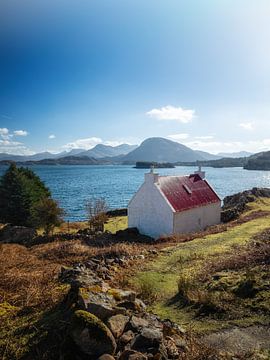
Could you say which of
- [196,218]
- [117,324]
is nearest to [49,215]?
[196,218]

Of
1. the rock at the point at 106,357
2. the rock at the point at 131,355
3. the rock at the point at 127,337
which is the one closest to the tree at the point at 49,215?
the rock at the point at 127,337

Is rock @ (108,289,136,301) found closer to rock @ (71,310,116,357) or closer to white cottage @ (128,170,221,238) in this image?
rock @ (71,310,116,357)

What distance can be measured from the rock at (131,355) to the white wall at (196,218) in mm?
28656

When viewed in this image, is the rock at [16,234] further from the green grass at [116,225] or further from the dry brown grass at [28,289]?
the dry brown grass at [28,289]

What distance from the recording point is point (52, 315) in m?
7.17

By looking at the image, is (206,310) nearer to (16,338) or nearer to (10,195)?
(16,338)

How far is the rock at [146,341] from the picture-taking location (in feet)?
20.2

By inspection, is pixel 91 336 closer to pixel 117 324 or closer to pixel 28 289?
pixel 117 324

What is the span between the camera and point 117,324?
6.59 m

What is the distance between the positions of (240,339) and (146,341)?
10.7 feet

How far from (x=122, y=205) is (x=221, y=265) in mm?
75438

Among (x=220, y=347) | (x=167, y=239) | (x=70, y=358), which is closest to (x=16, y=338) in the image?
(x=70, y=358)

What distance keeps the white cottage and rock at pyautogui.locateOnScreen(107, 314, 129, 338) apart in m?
27.5

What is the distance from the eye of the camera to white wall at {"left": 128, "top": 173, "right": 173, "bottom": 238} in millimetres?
34750
